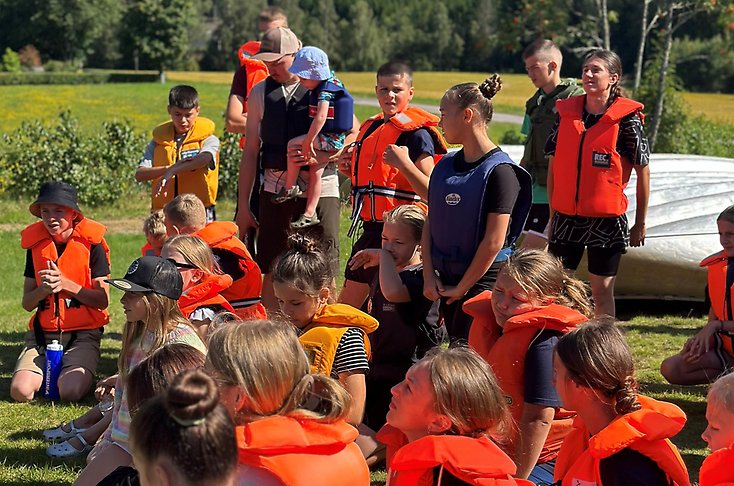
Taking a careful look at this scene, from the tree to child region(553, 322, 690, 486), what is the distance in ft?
251

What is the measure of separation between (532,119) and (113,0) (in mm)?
94202

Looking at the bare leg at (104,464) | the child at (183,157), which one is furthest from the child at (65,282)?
the bare leg at (104,464)

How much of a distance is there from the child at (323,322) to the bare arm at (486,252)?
59 centimetres

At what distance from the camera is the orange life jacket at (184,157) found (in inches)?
305

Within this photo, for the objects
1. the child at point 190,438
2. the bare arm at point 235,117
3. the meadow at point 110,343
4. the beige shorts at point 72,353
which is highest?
the bare arm at point 235,117

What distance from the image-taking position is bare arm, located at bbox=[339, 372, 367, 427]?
467 centimetres

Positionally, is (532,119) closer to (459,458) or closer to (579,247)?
(579,247)

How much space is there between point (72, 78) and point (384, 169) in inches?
2491

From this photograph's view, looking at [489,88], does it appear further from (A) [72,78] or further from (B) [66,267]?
(A) [72,78]

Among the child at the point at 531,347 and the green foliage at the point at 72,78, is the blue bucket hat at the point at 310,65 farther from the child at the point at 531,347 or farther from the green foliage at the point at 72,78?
the green foliage at the point at 72,78

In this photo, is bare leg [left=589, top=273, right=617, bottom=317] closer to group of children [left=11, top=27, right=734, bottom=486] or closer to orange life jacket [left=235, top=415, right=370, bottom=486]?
group of children [left=11, top=27, right=734, bottom=486]

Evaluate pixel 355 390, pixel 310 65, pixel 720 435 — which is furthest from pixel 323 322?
pixel 310 65

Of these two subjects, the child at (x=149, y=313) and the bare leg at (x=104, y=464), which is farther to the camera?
the child at (x=149, y=313)

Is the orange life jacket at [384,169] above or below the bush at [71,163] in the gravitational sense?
above
